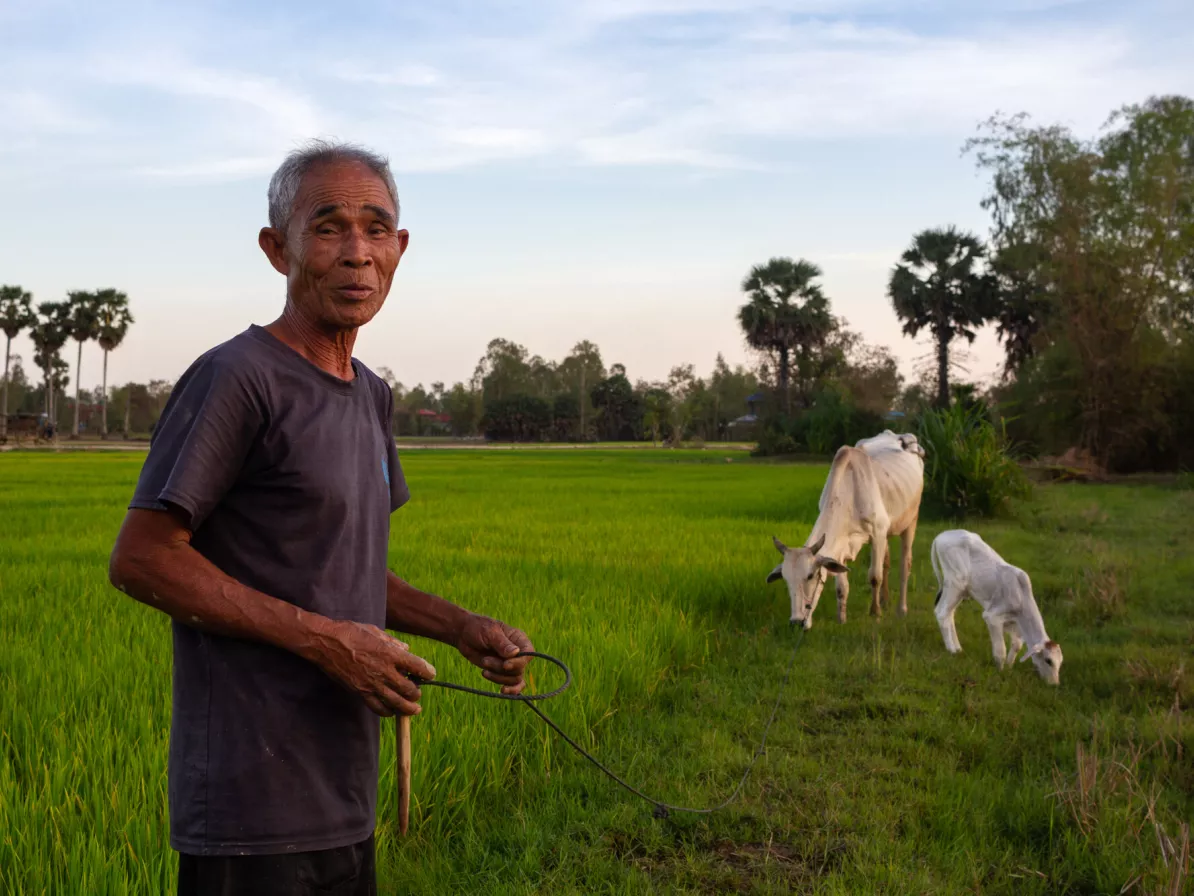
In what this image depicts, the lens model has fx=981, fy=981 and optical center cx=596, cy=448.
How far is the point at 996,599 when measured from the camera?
6.08 meters

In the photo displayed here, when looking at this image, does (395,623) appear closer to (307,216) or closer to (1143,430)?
(307,216)

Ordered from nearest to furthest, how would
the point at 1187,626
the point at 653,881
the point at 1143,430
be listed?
the point at 653,881, the point at 1187,626, the point at 1143,430

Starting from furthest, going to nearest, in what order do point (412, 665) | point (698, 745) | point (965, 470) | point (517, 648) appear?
point (965, 470)
point (698, 745)
point (517, 648)
point (412, 665)

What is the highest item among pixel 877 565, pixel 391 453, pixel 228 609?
pixel 391 453

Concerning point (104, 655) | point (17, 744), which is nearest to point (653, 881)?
point (17, 744)

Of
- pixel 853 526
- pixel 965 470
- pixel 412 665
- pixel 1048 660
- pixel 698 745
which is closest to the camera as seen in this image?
pixel 412 665

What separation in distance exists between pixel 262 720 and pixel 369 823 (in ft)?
0.98

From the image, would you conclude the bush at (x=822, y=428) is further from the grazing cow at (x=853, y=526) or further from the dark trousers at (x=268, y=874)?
the dark trousers at (x=268, y=874)

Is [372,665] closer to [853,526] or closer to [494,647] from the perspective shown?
[494,647]

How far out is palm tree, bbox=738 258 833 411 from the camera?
1829 inches

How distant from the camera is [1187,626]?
719cm

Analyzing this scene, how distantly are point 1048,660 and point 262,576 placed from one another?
208 inches

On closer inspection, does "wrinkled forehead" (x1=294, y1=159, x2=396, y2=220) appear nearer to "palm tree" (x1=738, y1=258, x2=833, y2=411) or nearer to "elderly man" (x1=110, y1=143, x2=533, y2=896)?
"elderly man" (x1=110, y1=143, x2=533, y2=896)

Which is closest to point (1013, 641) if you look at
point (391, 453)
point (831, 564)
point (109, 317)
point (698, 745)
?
point (831, 564)
